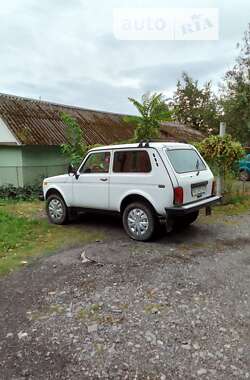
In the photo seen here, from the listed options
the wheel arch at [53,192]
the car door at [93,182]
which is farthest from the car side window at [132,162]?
the wheel arch at [53,192]

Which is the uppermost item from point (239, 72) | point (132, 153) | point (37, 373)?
point (239, 72)

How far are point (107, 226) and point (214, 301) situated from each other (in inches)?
160

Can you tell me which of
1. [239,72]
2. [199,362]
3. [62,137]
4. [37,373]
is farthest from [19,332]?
[239,72]

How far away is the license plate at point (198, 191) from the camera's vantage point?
5897mm

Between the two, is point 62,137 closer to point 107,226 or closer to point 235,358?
point 107,226

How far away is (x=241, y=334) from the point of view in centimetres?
299

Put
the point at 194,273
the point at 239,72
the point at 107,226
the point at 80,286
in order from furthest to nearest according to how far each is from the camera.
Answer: the point at 239,72 < the point at 107,226 < the point at 194,273 < the point at 80,286

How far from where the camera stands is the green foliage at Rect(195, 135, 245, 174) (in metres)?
9.49

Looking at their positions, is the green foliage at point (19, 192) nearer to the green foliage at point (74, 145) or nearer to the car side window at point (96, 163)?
the green foliage at point (74, 145)

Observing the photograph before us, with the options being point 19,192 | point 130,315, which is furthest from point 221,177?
point 19,192

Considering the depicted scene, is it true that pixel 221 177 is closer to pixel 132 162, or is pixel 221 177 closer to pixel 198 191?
pixel 198 191

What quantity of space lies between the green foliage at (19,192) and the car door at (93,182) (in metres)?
6.32

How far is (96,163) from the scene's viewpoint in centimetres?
688

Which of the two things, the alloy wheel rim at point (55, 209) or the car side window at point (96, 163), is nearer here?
the car side window at point (96, 163)
